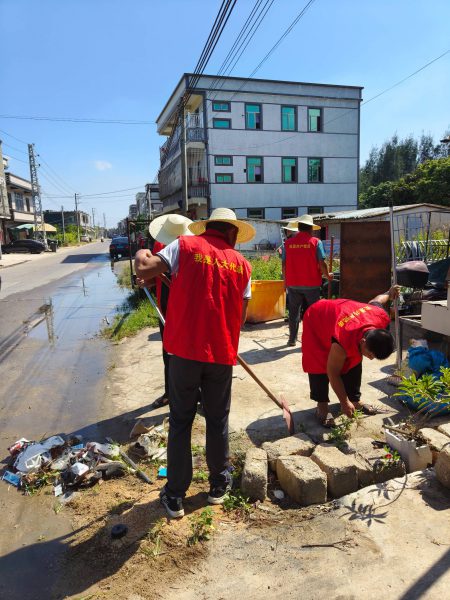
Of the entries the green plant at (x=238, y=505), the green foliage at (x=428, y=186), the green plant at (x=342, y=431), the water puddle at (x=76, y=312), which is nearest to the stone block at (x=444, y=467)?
the green plant at (x=342, y=431)

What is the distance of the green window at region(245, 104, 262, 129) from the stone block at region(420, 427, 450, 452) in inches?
982

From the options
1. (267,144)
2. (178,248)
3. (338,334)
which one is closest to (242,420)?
(338,334)

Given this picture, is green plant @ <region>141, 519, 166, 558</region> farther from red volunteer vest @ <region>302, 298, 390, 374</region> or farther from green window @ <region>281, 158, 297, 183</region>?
green window @ <region>281, 158, 297, 183</region>

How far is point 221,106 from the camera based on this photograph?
981 inches

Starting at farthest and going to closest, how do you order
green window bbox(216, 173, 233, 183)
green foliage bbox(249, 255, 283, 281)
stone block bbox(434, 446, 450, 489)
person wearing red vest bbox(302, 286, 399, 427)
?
green window bbox(216, 173, 233, 183), green foliage bbox(249, 255, 283, 281), person wearing red vest bbox(302, 286, 399, 427), stone block bbox(434, 446, 450, 489)

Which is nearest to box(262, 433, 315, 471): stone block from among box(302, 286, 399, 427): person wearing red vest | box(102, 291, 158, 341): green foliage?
box(302, 286, 399, 427): person wearing red vest

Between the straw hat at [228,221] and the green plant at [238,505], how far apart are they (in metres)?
1.76

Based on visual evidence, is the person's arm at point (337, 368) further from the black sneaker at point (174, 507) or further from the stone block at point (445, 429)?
the black sneaker at point (174, 507)

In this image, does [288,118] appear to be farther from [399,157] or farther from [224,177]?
[399,157]

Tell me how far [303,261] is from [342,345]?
9.35 feet

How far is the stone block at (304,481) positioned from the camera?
8.88ft

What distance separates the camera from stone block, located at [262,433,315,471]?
3090mm

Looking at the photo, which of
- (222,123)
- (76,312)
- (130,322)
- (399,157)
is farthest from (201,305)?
(399,157)

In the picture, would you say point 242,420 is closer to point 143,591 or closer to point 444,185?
point 143,591
